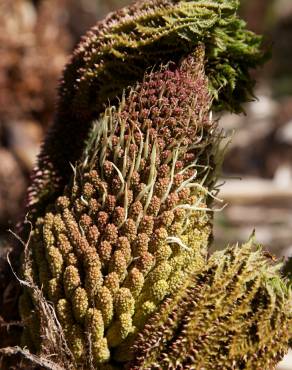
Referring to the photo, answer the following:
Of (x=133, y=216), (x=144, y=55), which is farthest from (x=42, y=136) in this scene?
(x=133, y=216)

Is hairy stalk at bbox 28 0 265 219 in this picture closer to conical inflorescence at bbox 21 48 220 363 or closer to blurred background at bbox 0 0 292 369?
conical inflorescence at bbox 21 48 220 363

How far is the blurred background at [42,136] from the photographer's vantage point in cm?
591

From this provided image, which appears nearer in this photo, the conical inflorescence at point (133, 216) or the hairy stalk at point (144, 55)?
the conical inflorescence at point (133, 216)

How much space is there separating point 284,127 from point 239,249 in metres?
6.31

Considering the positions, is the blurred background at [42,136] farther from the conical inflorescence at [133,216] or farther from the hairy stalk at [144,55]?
the conical inflorescence at [133,216]

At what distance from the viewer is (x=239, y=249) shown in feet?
5.94

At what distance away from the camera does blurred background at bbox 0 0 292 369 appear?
19.4ft

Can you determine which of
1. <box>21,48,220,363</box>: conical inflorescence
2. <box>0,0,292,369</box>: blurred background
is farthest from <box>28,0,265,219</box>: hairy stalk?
<box>0,0,292,369</box>: blurred background

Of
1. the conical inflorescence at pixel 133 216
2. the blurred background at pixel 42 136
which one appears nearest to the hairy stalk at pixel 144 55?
the conical inflorescence at pixel 133 216

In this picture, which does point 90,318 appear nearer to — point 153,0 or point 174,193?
point 174,193

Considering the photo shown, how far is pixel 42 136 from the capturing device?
614 centimetres

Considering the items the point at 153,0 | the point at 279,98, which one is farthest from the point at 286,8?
the point at 153,0

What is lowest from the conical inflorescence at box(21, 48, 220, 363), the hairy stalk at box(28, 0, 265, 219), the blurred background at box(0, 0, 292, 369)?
the conical inflorescence at box(21, 48, 220, 363)

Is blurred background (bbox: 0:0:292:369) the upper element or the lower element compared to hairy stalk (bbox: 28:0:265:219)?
upper
